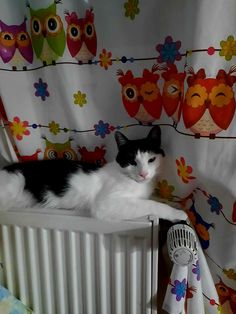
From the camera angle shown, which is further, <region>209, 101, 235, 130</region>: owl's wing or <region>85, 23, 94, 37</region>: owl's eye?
<region>85, 23, 94, 37</region>: owl's eye

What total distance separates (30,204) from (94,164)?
0.79 ft

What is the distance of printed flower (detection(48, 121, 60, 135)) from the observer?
1.00 m

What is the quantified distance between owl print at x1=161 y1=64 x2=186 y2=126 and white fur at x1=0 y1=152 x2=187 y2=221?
0.14 metres

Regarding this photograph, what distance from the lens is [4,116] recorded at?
3.41 feet

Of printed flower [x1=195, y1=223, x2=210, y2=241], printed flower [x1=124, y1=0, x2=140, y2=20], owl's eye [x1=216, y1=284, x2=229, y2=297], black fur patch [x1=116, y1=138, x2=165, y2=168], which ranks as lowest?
owl's eye [x1=216, y1=284, x2=229, y2=297]

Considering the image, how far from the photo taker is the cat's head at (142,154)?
90cm

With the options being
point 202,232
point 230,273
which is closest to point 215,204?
point 202,232

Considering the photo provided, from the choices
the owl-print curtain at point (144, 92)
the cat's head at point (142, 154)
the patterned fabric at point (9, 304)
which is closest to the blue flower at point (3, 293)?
the patterned fabric at point (9, 304)

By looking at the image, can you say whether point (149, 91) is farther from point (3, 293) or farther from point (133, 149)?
point (3, 293)

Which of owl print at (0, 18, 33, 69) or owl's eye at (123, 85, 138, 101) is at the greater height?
owl print at (0, 18, 33, 69)

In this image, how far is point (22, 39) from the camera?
94 cm

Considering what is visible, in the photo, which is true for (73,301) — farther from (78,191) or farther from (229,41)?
(229,41)

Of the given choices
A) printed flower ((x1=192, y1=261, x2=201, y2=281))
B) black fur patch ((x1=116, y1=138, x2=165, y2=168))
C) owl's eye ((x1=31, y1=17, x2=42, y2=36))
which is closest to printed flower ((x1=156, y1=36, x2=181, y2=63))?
black fur patch ((x1=116, y1=138, x2=165, y2=168))

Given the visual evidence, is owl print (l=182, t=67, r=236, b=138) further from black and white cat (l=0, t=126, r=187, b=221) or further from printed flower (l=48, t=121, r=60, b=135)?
printed flower (l=48, t=121, r=60, b=135)
